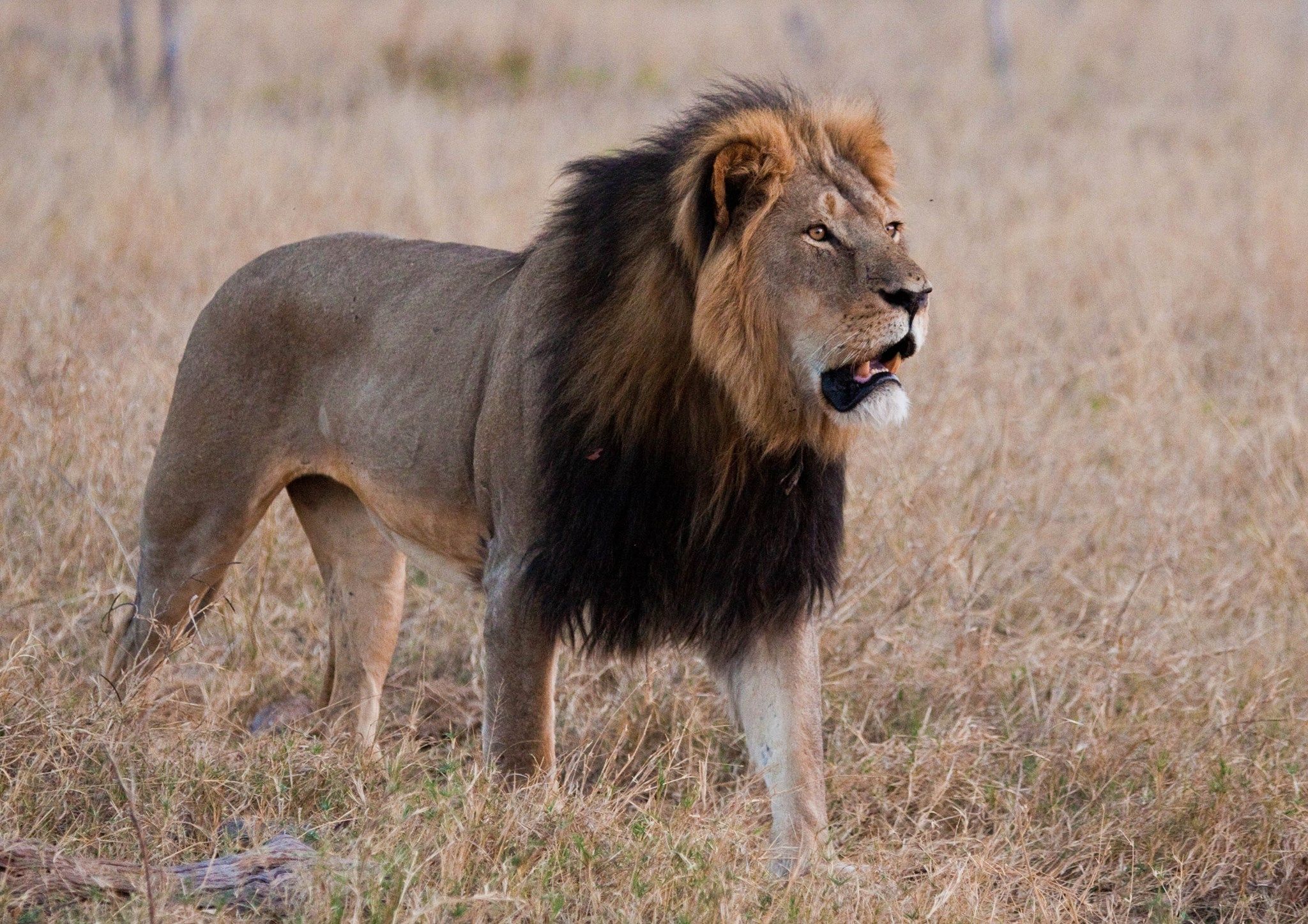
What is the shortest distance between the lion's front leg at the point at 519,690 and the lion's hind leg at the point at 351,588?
3.24ft

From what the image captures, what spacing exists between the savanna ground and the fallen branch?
0.15 ft

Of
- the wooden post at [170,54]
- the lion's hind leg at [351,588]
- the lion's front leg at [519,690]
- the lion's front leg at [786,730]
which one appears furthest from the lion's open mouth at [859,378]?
the wooden post at [170,54]

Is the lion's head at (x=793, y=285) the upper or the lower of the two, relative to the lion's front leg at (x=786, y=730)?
upper

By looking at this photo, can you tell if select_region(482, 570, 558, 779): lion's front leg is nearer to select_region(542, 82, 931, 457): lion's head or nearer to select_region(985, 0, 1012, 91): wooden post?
select_region(542, 82, 931, 457): lion's head

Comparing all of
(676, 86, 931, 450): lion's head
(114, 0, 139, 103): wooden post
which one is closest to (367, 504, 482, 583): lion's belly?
(676, 86, 931, 450): lion's head

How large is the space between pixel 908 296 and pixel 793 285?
229 millimetres

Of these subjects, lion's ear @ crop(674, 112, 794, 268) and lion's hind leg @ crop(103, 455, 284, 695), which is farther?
lion's hind leg @ crop(103, 455, 284, 695)

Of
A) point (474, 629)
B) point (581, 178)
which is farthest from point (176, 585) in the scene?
point (581, 178)

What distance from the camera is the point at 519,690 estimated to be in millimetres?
3414

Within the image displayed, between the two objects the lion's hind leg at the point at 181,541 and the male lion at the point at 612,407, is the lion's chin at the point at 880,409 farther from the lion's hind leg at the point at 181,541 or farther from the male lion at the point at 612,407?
the lion's hind leg at the point at 181,541

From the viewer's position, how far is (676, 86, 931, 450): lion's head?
301 centimetres

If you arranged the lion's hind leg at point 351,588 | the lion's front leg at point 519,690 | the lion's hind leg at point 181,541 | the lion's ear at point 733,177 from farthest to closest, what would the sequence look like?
the lion's hind leg at point 351,588, the lion's hind leg at point 181,541, the lion's front leg at point 519,690, the lion's ear at point 733,177

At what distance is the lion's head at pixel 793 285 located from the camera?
3006 millimetres

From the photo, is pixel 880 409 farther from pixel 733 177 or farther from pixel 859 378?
pixel 733 177
